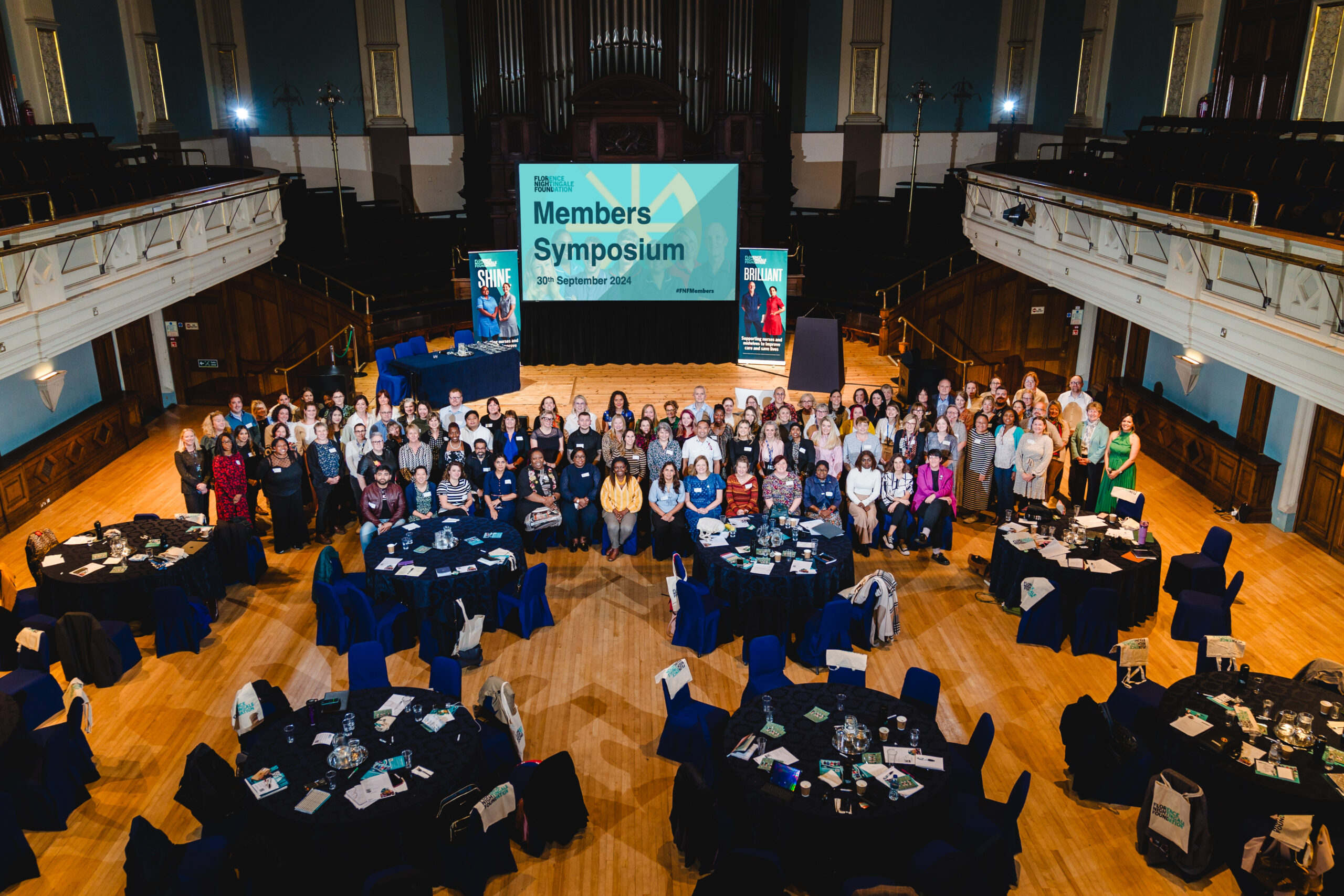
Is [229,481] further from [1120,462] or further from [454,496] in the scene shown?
[1120,462]

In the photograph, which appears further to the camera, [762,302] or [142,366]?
[762,302]

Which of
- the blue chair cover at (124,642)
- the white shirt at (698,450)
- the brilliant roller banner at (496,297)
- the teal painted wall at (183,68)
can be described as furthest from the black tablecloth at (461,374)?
the teal painted wall at (183,68)

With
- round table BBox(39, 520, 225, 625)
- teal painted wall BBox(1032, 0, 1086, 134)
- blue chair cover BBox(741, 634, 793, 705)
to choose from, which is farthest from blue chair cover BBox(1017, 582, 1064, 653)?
teal painted wall BBox(1032, 0, 1086, 134)

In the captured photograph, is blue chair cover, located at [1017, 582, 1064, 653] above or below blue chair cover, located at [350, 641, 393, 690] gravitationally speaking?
below

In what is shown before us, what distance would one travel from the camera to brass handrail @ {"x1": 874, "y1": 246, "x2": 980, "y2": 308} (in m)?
17.0

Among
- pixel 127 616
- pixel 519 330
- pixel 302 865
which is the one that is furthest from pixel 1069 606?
pixel 519 330

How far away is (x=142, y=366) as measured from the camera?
49.3 feet

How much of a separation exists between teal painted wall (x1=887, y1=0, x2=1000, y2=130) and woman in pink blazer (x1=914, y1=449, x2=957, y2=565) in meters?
12.4

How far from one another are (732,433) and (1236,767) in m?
6.17

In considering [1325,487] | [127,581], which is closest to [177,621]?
[127,581]

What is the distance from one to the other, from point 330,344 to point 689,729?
453 inches

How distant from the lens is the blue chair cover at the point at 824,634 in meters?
8.01

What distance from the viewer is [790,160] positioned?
19922 mm

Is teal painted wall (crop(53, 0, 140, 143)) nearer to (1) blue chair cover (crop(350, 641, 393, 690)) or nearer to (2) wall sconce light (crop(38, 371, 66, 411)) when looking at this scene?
(2) wall sconce light (crop(38, 371, 66, 411))
